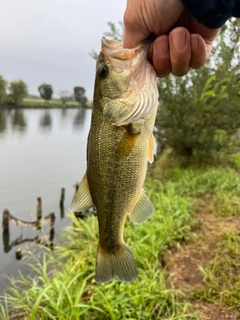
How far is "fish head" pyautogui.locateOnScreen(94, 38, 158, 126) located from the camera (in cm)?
176

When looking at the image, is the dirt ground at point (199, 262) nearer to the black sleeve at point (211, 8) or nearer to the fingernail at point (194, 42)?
the fingernail at point (194, 42)

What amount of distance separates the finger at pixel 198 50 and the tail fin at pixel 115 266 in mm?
1213

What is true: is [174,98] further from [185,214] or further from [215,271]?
[215,271]

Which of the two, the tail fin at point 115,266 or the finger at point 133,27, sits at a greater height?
the finger at point 133,27

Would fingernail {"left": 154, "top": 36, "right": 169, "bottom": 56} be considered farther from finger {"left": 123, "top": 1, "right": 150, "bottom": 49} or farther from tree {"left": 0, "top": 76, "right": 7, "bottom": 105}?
tree {"left": 0, "top": 76, "right": 7, "bottom": 105}

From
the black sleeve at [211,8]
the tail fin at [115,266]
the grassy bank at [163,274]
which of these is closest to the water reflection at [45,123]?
the grassy bank at [163,274]

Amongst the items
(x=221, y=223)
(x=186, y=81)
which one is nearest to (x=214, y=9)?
(x=221, y=223)

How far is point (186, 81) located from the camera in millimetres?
9523

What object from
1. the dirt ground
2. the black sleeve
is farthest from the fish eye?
the dirt ground

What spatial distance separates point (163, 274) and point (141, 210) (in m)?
2.46

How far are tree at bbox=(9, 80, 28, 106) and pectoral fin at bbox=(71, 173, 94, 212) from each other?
54.6 meters

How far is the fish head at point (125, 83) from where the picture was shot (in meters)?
1.76

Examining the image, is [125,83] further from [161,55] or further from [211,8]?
[211,8]

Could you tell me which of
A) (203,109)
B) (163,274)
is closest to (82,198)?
(163,274)
